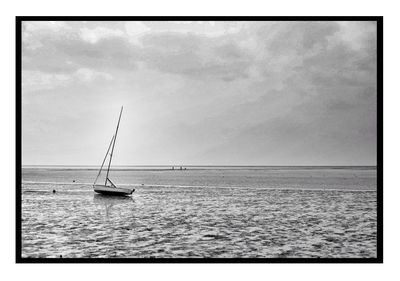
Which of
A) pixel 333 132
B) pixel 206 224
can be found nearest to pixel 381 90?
pixel 333 132

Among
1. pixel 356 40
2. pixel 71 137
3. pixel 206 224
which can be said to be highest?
pixel 356 40

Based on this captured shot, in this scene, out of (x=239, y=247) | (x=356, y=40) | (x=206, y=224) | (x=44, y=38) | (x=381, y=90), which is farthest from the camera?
(x=206, y=224)

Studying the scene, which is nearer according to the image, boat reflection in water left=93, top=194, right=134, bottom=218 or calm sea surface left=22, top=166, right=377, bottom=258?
calm sea surface left=22, top=166, right=377, bottom=258

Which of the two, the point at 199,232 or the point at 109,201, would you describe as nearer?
the point at 199,232

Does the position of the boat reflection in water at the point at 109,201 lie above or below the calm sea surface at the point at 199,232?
below

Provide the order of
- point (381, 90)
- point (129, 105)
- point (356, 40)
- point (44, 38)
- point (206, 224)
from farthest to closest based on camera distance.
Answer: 1. point (206, 224)
2. point (129, 105)
3. point (44, 38)
4. point (356, 40)
5. point (381, 90)

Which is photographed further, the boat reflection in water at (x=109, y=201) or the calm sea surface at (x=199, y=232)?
the boat reflection in water at (x=109, y=201)

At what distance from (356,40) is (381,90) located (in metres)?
2.39

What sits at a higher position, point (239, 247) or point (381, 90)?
point (381, 90)

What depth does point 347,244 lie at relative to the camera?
12984mm

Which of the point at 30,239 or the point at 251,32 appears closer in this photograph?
the point at 251,32

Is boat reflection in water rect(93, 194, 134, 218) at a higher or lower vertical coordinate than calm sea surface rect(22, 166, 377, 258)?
lower
